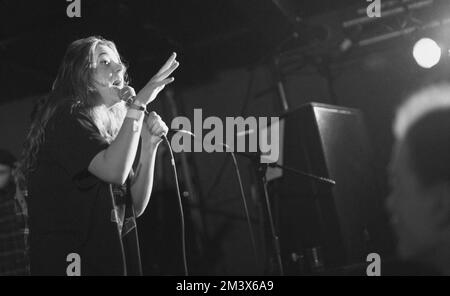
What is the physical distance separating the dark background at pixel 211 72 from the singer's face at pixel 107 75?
180cm

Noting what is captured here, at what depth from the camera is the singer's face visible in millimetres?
1452

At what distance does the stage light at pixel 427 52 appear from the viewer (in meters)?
3.30

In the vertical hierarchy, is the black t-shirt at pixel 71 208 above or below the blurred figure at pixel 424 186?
above

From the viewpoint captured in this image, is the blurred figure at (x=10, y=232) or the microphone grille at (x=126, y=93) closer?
the microphone grille at (x=126, y=93)

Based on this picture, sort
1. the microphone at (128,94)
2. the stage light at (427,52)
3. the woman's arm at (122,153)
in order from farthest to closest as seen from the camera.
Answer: the stage light at (427,52)
the microphone at (128,94)
the woman's arm at (122,153)

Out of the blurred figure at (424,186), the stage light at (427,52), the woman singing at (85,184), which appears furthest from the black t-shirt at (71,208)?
the stage light at (427,52)

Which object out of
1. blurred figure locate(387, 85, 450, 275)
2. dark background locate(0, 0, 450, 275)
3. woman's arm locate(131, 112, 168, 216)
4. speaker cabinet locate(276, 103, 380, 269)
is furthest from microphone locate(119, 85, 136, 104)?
dark background locate(0, 0, 450, 275)

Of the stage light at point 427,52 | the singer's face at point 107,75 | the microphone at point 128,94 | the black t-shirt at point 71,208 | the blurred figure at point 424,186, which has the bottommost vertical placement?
the blurred figure at point 424,186

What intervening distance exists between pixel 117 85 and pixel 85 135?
0.20 meters

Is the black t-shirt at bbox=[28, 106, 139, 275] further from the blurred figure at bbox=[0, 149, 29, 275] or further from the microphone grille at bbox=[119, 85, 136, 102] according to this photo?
the blurred figure at bbox=[0, 149, 29, 275]

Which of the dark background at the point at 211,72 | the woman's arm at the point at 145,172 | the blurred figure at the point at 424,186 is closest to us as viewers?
the blurred figure at the point at 424,186

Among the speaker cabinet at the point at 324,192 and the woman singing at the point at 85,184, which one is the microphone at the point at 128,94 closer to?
the woman singing at the point at 85,184

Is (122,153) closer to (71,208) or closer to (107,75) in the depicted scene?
(71,208)

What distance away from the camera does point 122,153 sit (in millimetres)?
1252
